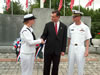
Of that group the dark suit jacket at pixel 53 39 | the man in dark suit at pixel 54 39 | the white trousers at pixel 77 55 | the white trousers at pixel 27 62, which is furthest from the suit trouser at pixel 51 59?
the white trousers at pixel 27 62

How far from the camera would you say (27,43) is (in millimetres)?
4086

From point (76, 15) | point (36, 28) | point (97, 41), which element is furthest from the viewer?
point (97, 41)

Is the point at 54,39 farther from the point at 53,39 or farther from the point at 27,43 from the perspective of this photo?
the point at 27,43

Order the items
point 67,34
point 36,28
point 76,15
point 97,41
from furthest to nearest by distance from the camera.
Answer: point 97,41 → point 36,28 → point 67,34 → point 76,15

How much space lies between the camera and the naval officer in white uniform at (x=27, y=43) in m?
4.02

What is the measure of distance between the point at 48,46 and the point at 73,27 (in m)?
0.80

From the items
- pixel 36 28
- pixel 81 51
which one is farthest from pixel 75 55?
pixel 36 28

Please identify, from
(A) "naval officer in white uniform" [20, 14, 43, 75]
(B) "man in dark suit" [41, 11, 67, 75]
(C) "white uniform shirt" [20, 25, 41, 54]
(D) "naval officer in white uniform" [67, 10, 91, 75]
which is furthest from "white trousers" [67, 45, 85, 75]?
(C) "white uniform shirt" [20, 25, 41, 54]

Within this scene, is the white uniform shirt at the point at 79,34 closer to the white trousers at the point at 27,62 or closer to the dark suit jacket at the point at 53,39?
the dark suit jacket at the point at 53,39

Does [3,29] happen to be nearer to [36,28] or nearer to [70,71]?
[36,28]

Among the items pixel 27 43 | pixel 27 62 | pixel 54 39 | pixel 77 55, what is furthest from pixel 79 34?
pixel 27 62

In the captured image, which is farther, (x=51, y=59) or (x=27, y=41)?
(x=51, y=59)

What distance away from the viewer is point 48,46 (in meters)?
4.63

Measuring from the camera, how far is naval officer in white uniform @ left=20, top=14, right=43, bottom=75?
13.2 feet
